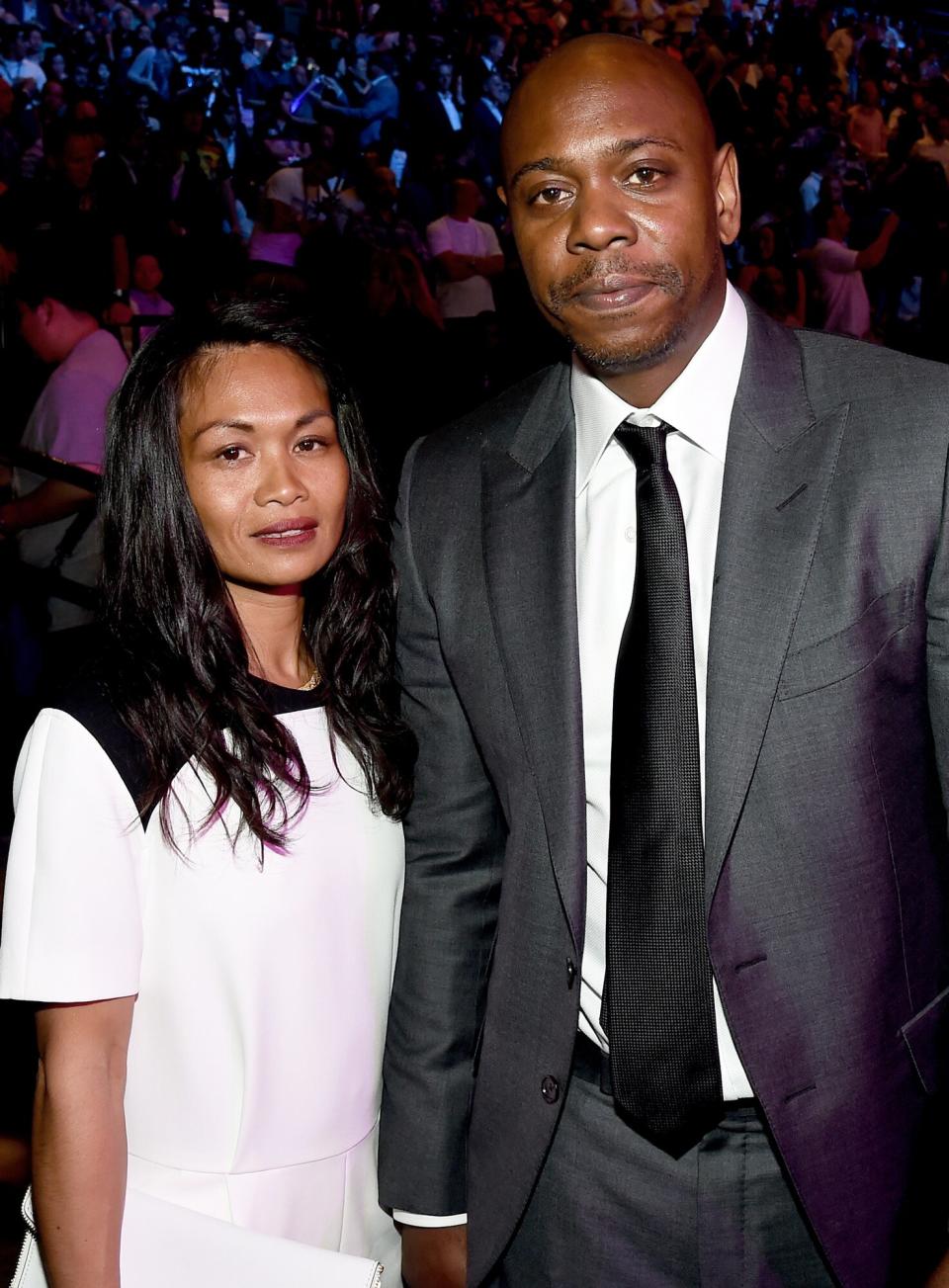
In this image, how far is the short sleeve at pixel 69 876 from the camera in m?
1.26

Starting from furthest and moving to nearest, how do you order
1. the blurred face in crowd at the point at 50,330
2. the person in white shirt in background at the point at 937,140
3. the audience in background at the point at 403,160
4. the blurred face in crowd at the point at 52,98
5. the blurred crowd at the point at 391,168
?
the person in white shirt in background at the point at 937,140 < the blurred face in crowd at the point at 52,98 < the audience in background at the point at 403,160 < the blurred crowd at the point at 391,168 < the blurred face in crowd at the point at 50,330

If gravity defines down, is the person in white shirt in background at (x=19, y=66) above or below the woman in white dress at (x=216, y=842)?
above

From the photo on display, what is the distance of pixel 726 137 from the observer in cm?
846

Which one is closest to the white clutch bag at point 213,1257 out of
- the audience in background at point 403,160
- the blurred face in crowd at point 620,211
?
the blurred face in crowd at point 620,211

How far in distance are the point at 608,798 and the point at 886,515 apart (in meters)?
0.41

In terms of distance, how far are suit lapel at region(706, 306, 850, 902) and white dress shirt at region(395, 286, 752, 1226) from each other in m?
0.04

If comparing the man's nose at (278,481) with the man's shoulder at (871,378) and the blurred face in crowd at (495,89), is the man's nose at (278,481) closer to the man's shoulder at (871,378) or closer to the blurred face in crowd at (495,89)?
the man's shoulder at (871,378)

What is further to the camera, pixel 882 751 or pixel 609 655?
pixel 609 655

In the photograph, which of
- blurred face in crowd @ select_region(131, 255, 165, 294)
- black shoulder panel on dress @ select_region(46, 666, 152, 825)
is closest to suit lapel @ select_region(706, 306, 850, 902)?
black shoulder panel on dress @ select_region(46, 666, 152, 825)

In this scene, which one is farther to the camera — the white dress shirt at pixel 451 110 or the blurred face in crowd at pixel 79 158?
the white dress shirt at pixel 451 110

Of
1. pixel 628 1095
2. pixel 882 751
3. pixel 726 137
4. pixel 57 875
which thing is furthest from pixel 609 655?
pixel 726 137

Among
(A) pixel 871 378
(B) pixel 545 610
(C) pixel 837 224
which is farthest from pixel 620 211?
(C) pixel 837 224

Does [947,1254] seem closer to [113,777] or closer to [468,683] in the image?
[468,683]

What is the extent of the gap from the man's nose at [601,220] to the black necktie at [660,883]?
0.31 m
